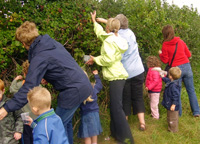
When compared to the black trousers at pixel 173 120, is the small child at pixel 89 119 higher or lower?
higher

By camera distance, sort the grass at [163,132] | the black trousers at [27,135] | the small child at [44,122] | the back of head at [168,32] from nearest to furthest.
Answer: the small child at [44,122], the black trousers at [27,135], the grass at [163,132], the back of head at [168,32]

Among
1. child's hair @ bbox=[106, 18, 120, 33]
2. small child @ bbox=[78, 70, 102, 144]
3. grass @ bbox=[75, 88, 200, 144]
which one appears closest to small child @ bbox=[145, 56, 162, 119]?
grass @ bbox=[75, 88, 200, 144]

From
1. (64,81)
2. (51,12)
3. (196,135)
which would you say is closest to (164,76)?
(196,135)

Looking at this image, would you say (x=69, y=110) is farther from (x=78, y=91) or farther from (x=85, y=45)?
(x=85, y=45)

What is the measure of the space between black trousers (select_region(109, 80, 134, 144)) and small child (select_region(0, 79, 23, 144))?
4.97 feet

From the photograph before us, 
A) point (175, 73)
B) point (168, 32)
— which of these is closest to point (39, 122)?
point (175, 73)

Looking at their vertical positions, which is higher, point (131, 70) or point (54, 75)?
point (54, 75)

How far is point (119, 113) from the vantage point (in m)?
4.16

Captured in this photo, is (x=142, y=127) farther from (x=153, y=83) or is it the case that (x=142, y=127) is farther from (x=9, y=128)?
(x=9, y=128)

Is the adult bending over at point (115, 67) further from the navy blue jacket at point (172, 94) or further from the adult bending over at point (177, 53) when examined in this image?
the adult bending over at point (177, 53)

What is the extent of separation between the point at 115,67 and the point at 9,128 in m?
1.83

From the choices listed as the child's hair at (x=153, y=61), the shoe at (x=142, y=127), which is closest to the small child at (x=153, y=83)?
the child's hair at (x=153, y=61)

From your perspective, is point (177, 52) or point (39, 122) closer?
point (39, 122)

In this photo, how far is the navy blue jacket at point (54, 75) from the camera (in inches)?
107
